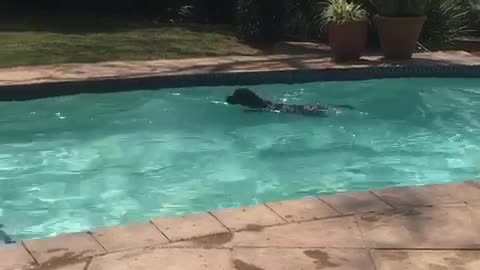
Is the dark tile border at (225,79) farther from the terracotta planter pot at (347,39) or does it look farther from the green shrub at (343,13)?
the green shrub at (343,13)

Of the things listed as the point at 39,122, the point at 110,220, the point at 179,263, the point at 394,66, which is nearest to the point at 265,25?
the point at 394,66

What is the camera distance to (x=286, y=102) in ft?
26.9

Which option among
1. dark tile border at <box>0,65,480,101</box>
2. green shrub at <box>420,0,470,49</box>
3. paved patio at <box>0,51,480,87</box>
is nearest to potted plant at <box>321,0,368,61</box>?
paved patio at <box>0,51,480,87</box>

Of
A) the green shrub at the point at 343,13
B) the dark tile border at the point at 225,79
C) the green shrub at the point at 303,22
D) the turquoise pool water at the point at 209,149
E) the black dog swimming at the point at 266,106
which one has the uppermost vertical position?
the green shrub at the point at 343,13

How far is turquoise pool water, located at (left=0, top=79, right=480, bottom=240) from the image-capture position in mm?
5496

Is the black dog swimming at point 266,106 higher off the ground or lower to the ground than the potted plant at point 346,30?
lower

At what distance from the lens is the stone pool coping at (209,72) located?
7648 mm

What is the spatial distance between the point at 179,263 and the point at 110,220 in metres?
2.10

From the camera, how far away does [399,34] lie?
9453mm

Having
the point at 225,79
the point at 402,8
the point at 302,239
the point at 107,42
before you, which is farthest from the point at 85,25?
→ the point at 302,239

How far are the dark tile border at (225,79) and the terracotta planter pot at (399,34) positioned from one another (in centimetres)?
60

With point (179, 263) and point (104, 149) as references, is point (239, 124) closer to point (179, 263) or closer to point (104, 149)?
point (104, 149)

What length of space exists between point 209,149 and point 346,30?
3.25m

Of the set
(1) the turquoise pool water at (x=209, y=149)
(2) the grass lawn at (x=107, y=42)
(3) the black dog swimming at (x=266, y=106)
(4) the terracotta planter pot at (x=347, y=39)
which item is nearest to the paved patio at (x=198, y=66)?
(4) the terracotta planter pot at (x=347, y=39)
